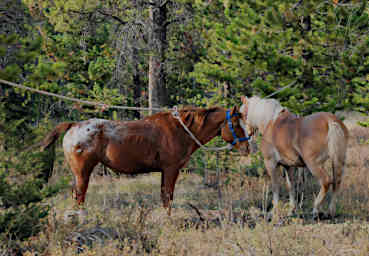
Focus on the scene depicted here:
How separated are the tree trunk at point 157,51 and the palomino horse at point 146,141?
3.98 meters

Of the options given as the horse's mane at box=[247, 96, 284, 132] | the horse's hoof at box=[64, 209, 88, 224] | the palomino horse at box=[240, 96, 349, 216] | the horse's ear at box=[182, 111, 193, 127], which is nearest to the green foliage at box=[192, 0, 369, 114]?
the horse's mane at box=[247, 96, 284, 132]

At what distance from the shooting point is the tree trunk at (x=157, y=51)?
10.2 metres

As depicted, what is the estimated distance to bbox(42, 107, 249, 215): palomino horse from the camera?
19.5 feet

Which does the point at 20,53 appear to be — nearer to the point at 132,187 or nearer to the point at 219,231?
the point at 219,231

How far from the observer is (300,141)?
610 centimetres

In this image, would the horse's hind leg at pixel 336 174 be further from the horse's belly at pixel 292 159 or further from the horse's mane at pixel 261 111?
the horse's mane at pixel 261 111

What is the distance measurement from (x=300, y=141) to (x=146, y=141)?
7.63 ft

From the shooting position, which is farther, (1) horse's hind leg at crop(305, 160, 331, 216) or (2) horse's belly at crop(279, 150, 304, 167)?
(2) horse's belly at crop(279, 150, 304, 167)

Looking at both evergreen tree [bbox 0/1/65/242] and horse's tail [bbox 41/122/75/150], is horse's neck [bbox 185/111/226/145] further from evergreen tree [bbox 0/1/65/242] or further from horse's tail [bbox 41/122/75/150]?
evergreen tree [bbox 0/1/65/242]

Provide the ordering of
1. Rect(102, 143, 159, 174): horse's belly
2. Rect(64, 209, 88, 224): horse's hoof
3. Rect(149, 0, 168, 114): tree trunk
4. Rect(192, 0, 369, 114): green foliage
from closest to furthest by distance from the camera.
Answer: Rect(64, 209, 88, 224): horse's hoof < Rect(102, 143, 159, 174): horse's belly < Rect(192, 0, 369, 114): green foliage < Rect(149, 0, 168, 114): tree trunk

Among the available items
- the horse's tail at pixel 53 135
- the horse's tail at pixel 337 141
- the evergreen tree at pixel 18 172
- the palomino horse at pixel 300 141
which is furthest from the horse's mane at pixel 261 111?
the evergreen tree at pixel 18 172

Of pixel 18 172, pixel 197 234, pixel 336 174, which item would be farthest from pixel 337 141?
pixel 18 172

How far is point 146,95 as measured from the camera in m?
13.7

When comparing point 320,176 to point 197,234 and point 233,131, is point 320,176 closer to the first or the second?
point 233,131
